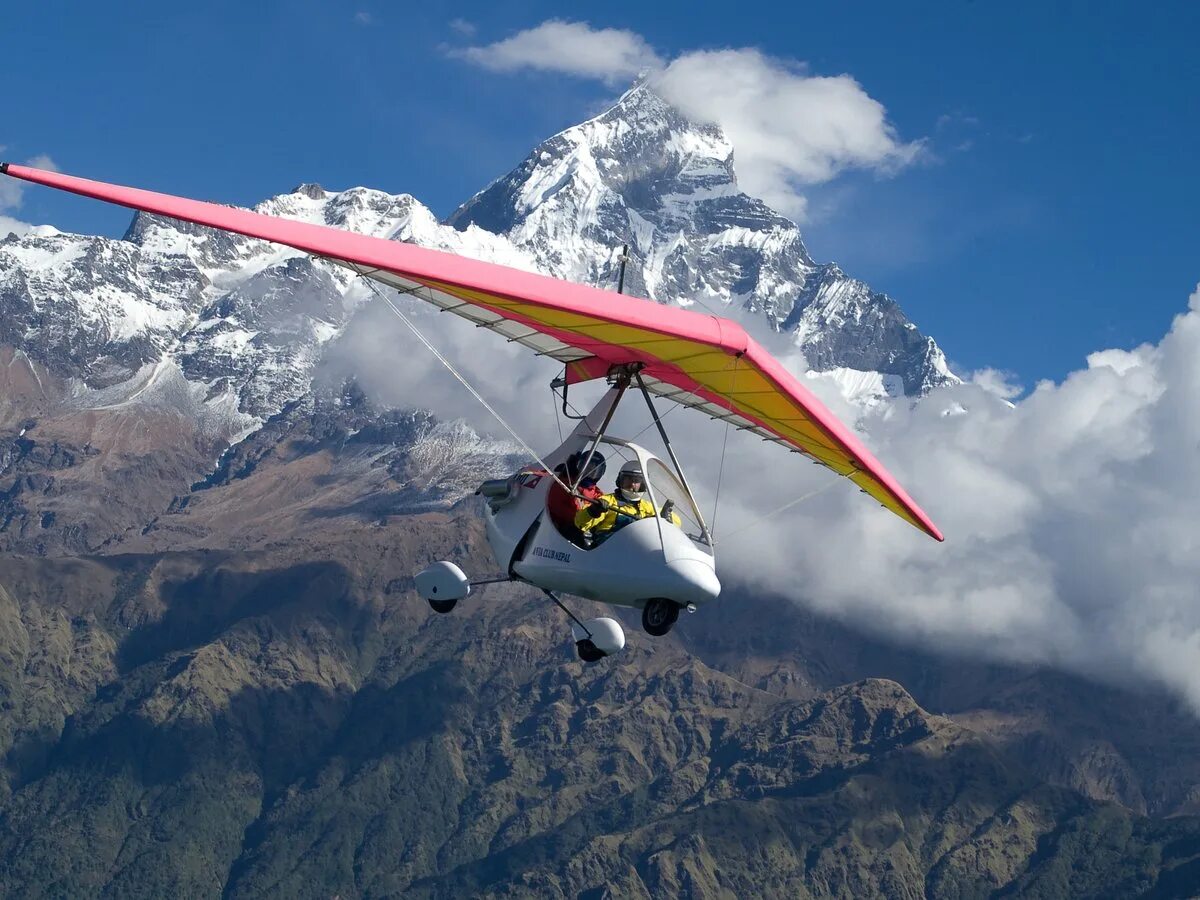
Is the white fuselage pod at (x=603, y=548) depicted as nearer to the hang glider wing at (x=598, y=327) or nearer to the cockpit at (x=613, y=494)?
the cockpit at (x=613, y=494)

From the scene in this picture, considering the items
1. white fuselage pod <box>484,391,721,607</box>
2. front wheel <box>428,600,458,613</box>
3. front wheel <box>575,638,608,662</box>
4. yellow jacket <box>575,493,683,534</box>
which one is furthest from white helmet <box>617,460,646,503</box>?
front wheel <box>428,600,458,613</box>

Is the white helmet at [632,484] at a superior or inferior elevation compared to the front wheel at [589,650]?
superior

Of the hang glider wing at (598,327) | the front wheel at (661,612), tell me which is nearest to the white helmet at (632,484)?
the front wheel at (661,612)

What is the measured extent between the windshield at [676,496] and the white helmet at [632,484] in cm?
33

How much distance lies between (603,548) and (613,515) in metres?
1.08

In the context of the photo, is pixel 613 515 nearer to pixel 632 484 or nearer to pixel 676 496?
pixel 632 484

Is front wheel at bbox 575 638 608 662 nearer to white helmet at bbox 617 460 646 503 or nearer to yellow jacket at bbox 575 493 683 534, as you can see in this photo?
yellow jacket at bbox 575 493 683 534

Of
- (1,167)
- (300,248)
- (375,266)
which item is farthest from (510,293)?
(1,167)

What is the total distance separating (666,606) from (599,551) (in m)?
2.58

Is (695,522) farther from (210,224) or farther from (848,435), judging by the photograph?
(210,224)

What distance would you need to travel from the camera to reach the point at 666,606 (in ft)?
158

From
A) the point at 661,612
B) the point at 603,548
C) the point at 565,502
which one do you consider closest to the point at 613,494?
the point at 565,502

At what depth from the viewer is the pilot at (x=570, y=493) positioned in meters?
50.2

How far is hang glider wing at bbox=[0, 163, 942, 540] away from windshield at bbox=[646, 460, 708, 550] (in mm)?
3391
